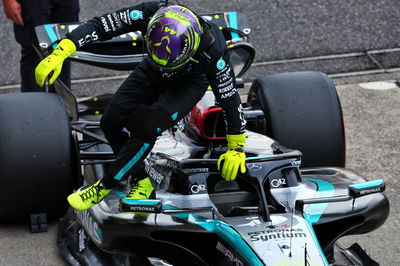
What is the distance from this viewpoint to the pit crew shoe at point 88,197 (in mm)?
4934

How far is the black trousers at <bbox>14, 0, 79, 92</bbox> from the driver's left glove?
2.69m

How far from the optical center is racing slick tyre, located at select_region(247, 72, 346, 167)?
572cm

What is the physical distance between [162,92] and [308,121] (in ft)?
3.94

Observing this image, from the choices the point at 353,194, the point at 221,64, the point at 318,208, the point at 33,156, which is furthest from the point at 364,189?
the point at 33,156

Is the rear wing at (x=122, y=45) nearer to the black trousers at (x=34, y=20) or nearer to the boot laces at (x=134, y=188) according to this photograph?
the black trousers at (x=34, y=20)

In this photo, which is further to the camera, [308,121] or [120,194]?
[308,121]

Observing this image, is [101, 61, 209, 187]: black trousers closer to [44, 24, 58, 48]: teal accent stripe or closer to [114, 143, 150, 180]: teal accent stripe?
[114, 143, 150, 180]: teal accent stripe

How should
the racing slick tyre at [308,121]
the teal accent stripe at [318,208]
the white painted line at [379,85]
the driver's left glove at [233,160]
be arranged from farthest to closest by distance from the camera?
1. the white painted line at [379,85]
2. the racing slick tyre at [308,121]
3. the driver's left glove at [233,160]
4. the teal accent stripe at [318,208]

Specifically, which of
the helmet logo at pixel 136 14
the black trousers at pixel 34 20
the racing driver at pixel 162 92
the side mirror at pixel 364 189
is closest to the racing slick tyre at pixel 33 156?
the racing driver at pixel 162 92

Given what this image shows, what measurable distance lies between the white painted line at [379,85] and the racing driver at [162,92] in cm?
338

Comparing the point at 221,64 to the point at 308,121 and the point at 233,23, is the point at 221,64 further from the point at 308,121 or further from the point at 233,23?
the point at 233,23

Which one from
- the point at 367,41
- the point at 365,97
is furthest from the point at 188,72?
the point at 367,41

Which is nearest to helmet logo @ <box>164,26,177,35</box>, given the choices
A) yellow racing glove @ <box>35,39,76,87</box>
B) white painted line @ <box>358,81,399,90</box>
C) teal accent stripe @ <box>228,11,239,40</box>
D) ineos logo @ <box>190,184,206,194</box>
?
yellow racing glove @ <box>35,39,76,87</box>

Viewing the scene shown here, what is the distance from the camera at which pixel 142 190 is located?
499cm
